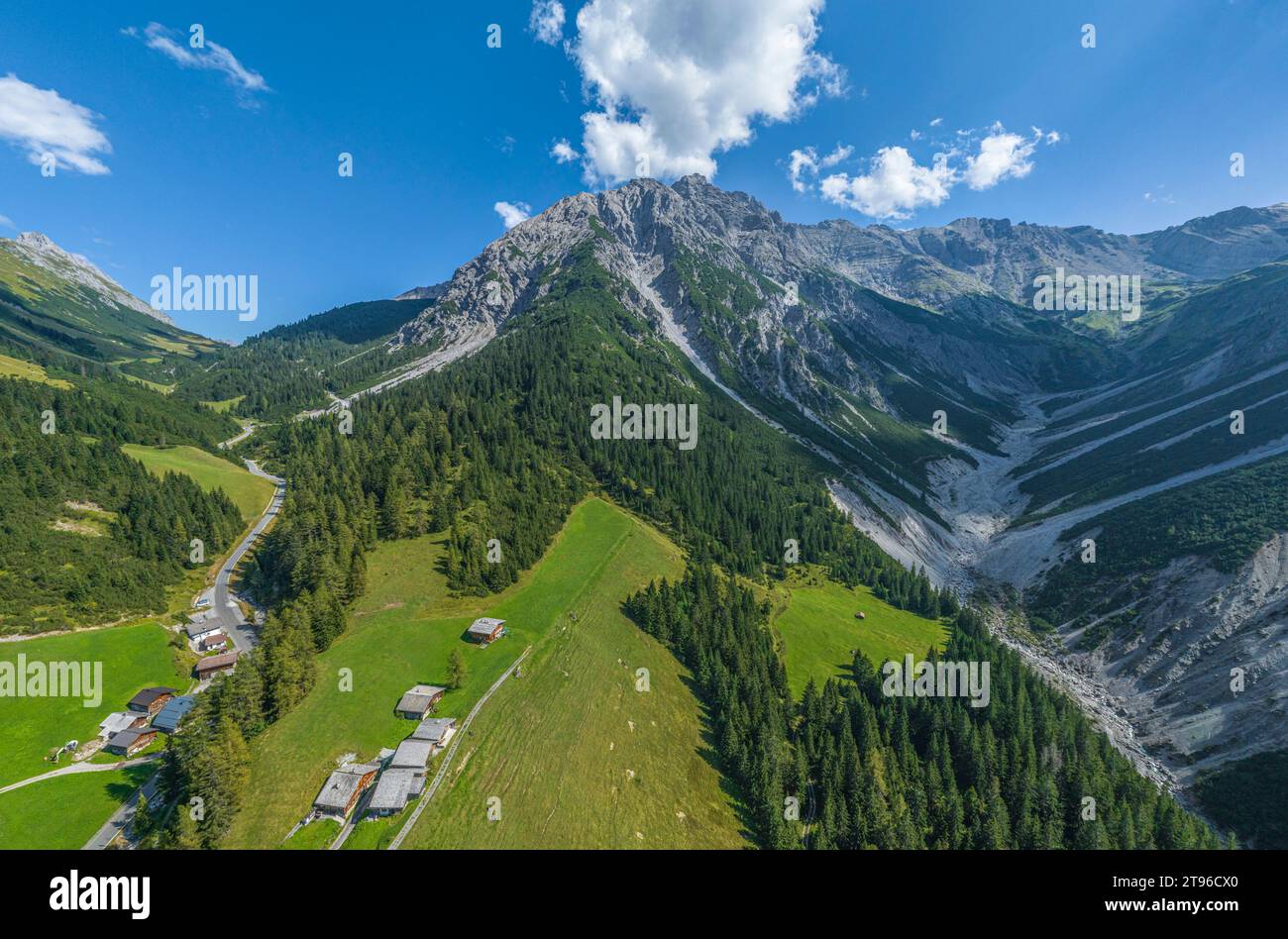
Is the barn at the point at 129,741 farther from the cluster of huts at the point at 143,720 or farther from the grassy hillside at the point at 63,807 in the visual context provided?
the grassy hillside at the point at 63,807

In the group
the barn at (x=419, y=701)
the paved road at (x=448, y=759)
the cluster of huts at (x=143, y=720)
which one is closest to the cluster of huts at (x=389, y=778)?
the paved road at (x=448, y=759)

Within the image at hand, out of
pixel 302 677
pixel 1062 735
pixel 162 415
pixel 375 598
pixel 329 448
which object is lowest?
pixel 1062 735

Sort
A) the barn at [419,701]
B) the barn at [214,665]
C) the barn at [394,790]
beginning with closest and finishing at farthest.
A: 1. the barn at [394,790]
2. the barn at [419,701]
3. the barn at [214,665]

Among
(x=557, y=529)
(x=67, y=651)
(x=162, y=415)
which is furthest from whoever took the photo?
(x=162, y=415)

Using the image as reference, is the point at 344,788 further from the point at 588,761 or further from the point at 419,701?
the point at 588,761

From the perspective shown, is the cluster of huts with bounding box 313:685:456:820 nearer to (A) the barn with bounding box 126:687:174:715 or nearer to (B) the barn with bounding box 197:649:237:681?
(A) the barn with bounding box 126:687:174:715
